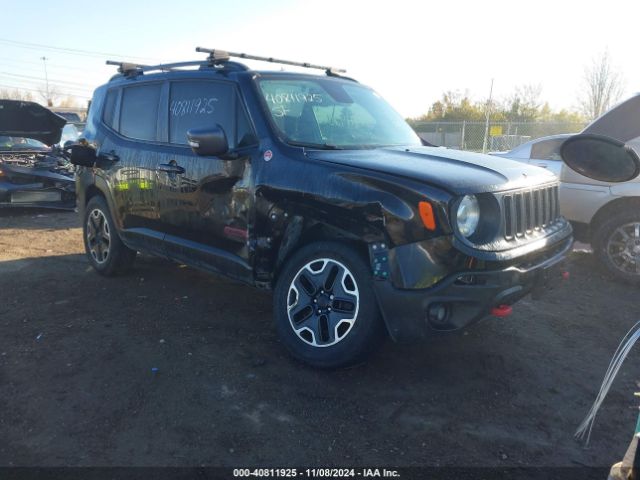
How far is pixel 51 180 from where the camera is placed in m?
9.34

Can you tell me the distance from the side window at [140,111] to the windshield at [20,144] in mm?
5974

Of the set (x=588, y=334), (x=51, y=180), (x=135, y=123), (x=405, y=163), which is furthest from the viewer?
(x=51, y=180)

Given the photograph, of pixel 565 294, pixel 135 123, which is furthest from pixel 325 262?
pixel 565 294

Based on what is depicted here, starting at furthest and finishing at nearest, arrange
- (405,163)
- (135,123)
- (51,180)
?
(51,180) → (135,123) → (405,163)

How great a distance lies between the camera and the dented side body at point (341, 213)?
295 centimetres

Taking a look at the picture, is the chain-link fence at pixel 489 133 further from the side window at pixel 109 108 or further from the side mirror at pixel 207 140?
the side mirror at pixel 207 140

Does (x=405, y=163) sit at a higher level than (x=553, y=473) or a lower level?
higher

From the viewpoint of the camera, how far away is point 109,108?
17.8ft

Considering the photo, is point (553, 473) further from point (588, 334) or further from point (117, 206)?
point (117, 206)

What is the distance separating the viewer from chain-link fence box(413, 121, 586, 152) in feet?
63.1

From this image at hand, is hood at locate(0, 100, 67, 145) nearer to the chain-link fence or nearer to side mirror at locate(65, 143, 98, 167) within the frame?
side mirror at locate(65, 143, 98, 167)

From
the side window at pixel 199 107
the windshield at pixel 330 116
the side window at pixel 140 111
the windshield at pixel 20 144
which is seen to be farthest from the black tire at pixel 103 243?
the windshield at pixel 20 144

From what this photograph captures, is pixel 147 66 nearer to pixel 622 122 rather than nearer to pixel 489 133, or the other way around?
pixel 622 122

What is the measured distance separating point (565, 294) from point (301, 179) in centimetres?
325
